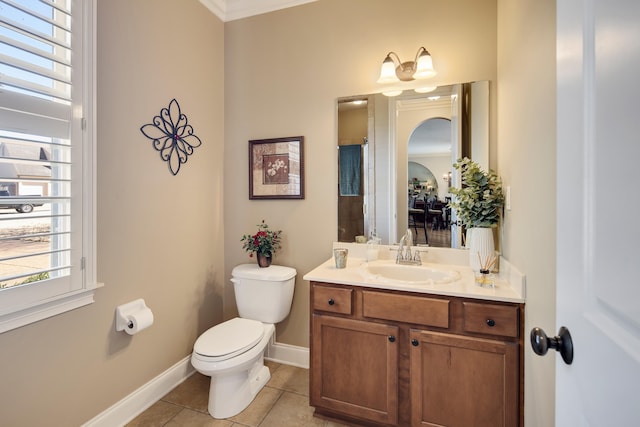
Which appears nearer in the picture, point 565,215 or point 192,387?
point 565,215

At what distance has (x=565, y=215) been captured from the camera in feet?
2.12

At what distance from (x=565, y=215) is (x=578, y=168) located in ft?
0.36

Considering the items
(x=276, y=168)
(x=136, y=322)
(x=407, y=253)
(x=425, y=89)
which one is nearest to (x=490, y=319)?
(x=407, y=253)

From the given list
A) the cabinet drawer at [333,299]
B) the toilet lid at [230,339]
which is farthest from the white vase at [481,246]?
the toilet lid at [230,339]

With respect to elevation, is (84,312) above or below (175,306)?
above

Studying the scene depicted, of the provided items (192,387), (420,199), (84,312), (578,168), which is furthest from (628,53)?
(192,387)

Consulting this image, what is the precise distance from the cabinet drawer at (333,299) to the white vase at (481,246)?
0.73m

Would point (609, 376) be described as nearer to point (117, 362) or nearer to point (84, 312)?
point (84, 312)

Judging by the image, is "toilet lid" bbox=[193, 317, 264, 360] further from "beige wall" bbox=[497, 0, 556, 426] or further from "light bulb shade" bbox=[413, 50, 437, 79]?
"light bulb shade" bbox=[413, 50, 437, 79]

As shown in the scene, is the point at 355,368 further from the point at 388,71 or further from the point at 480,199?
the point at 388,71

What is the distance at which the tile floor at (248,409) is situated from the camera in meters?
1.72

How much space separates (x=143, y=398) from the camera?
1.83m

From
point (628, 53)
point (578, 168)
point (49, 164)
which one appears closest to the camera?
point (628, 53)

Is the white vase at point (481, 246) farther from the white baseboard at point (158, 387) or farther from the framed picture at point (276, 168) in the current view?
the white baseboard at point (158, 387)
